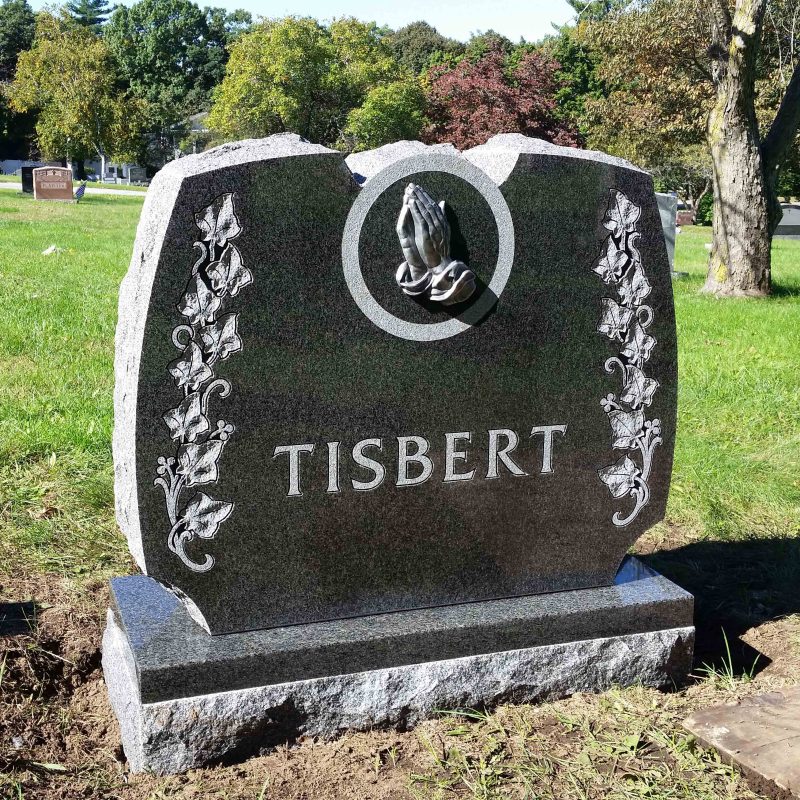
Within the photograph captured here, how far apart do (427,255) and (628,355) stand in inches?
31.6

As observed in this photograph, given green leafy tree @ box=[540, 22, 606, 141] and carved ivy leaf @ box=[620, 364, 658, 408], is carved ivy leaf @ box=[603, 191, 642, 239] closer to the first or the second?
carved ivy leaf @ box=[620, 364, 658, 408]

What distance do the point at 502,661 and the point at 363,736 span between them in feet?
1.57

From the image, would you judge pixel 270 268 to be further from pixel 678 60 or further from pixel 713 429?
pixel 678 60

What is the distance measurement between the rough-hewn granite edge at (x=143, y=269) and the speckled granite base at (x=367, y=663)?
0.34 m

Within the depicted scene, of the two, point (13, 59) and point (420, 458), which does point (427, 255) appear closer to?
point (420, 458)

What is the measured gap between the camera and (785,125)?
33.0 ft

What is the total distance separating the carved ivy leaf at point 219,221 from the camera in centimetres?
249

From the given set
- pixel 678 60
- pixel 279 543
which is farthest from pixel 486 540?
pixel 678 60

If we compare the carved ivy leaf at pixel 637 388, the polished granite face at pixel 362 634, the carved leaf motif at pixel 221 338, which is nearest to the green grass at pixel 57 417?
the polished granite face at pixel 362 634

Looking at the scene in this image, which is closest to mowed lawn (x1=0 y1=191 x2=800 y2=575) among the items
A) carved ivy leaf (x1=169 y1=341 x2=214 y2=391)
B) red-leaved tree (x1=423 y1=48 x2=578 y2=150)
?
carved ivy leaf (x1=169 y1=341 x2=214 y2=391)

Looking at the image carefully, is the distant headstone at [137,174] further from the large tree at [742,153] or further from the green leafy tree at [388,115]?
the large tree at [742,153]

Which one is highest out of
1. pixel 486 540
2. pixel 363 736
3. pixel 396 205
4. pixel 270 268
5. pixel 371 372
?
pixel 396 205

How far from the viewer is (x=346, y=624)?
2.84 meters

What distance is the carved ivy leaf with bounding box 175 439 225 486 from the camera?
2607 mm
